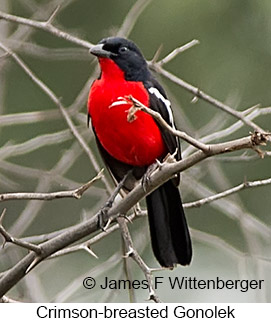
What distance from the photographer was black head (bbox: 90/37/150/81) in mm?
4527

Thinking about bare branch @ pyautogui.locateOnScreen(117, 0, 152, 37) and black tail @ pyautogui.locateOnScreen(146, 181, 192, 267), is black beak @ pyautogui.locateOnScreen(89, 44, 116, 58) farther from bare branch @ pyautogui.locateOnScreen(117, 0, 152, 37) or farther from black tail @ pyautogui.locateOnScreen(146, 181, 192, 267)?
black tail @ pyautogui.locateOnScreen(146, 181, 192, 267)

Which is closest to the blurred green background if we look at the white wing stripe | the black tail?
the black tail

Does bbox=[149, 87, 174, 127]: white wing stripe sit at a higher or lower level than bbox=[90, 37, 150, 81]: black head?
lower

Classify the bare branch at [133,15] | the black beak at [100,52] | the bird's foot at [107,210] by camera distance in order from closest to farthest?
the bird's foot at [107,210] → the black beak at [100,52] → the bare branch at [133,15]

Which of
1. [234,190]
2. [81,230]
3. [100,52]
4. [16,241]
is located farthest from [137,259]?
[100,52]

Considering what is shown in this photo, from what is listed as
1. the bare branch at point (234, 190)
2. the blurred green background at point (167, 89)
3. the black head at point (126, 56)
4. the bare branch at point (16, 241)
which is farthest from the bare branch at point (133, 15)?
the bare branch at point (16, 241)

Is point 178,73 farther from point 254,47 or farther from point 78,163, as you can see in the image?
point 78,163

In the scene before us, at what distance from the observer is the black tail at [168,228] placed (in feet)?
14.7

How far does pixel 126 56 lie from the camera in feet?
15.0

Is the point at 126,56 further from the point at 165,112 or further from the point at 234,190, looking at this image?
the point at 234,190

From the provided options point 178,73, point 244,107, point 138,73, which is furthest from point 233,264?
point 178,73

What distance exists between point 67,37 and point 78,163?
2464 millimetres

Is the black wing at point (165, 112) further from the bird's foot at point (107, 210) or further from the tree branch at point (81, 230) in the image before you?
the tree branch at point (81, 230)

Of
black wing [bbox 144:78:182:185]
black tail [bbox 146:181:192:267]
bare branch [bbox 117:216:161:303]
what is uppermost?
black wing [bbox 144:78:182:185]
